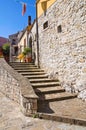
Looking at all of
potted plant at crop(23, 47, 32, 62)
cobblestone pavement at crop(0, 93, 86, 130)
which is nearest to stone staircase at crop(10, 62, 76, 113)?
cobblestone pavement at crop(0, 93, 86, 130)

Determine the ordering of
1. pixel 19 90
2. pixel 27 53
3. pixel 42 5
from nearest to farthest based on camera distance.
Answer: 1. pixel 19 90
2. pixel 42 5
3. pixel 27 53

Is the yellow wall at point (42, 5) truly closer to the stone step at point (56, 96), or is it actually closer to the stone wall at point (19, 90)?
the stone wall at point (19, 90)

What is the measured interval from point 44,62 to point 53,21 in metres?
2.26

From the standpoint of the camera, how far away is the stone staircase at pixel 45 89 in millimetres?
5935

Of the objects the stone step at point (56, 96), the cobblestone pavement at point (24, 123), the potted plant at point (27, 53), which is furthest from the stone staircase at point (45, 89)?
the potted plant at point (27, 53)

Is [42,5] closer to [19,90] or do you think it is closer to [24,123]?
[19,90]

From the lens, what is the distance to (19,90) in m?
5.93

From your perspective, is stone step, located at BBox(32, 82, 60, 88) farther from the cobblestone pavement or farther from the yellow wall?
the yellow wall

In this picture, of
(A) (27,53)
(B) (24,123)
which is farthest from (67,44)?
(A) (27,53)

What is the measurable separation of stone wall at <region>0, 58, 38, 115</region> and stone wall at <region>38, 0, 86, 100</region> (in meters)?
1.80

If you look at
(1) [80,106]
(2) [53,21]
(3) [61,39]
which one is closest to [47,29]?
(2) [53,21]

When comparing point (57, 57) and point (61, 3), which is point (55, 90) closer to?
point (57, 57)

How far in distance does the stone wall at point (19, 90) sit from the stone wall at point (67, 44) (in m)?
1.80

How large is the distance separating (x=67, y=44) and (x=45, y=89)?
2.05 m
